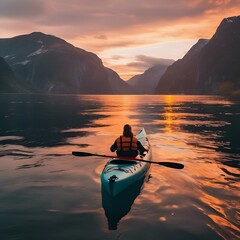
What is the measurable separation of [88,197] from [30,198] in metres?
2.34

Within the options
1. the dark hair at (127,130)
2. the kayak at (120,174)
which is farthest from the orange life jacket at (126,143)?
the kayak at (120,174)

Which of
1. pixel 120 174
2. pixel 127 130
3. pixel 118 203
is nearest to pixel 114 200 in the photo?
pixel 118 203

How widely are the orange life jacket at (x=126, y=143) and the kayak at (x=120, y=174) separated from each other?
0.60 m

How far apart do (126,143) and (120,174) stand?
7.48ft

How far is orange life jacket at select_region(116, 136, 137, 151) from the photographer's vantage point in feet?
51.2

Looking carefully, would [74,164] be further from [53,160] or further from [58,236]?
[58,236]

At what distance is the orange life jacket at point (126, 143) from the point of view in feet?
51.2

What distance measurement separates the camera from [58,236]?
1034 centimetres

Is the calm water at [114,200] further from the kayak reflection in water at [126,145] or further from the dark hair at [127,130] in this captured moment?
the dark hair at [127,130]

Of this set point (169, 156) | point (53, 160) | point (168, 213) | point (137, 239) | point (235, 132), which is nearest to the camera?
point (137, 239)

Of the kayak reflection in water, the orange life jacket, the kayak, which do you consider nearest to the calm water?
the kayak

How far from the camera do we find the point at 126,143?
15609 mm

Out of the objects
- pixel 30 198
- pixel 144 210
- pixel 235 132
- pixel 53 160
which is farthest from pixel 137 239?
pixel 235 132

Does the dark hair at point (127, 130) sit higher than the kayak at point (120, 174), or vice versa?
the dark hair at point (127, 130)
